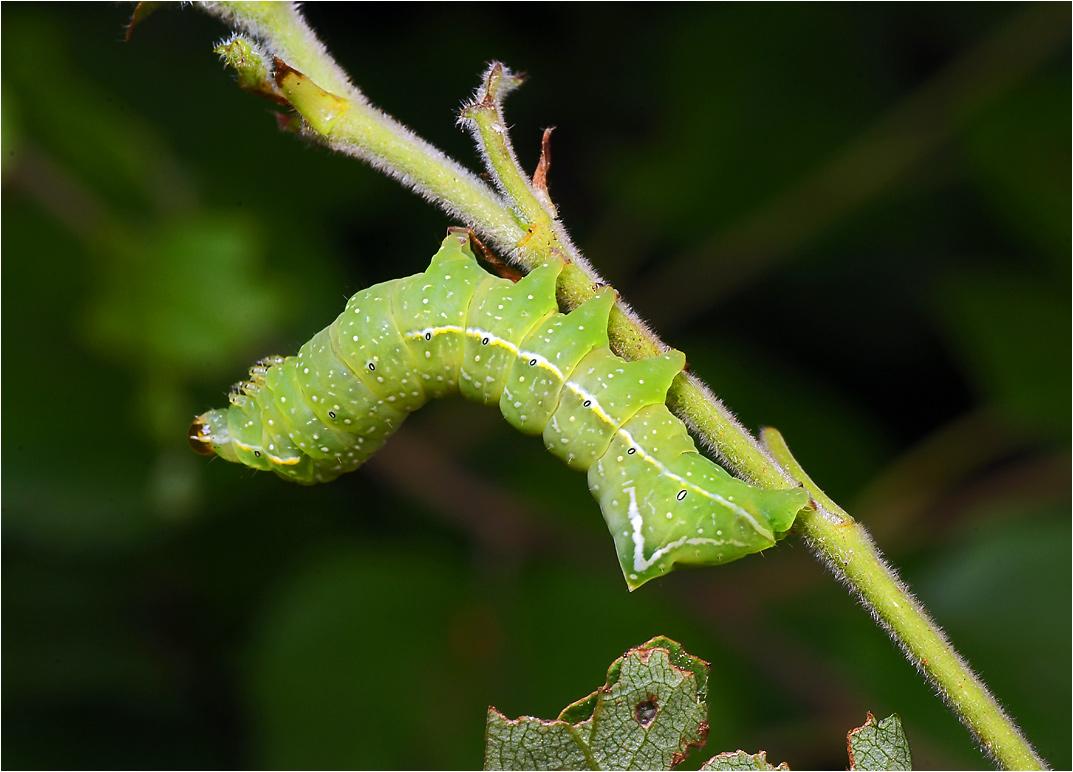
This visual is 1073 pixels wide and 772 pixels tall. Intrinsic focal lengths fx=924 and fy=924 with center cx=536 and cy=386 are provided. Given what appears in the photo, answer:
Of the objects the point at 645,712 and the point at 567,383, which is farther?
the point at 567,383

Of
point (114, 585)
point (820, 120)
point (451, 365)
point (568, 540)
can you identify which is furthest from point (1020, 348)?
point (114, 585)

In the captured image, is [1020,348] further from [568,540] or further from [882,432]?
[568,540]

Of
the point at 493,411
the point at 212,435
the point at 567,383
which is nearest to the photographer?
the point at 567,383

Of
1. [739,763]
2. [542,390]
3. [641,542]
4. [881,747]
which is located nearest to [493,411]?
[542,390]

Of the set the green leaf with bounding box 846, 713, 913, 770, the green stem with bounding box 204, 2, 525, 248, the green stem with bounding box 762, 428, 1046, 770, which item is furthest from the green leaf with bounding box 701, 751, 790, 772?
the green stem with bounding box 204, 2, 525, 248

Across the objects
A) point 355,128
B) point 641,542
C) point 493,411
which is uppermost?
point 493,411

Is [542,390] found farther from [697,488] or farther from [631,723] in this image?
[631,723]

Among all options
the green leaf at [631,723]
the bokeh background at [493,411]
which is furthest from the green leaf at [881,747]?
the bokeh background at [493,411]
